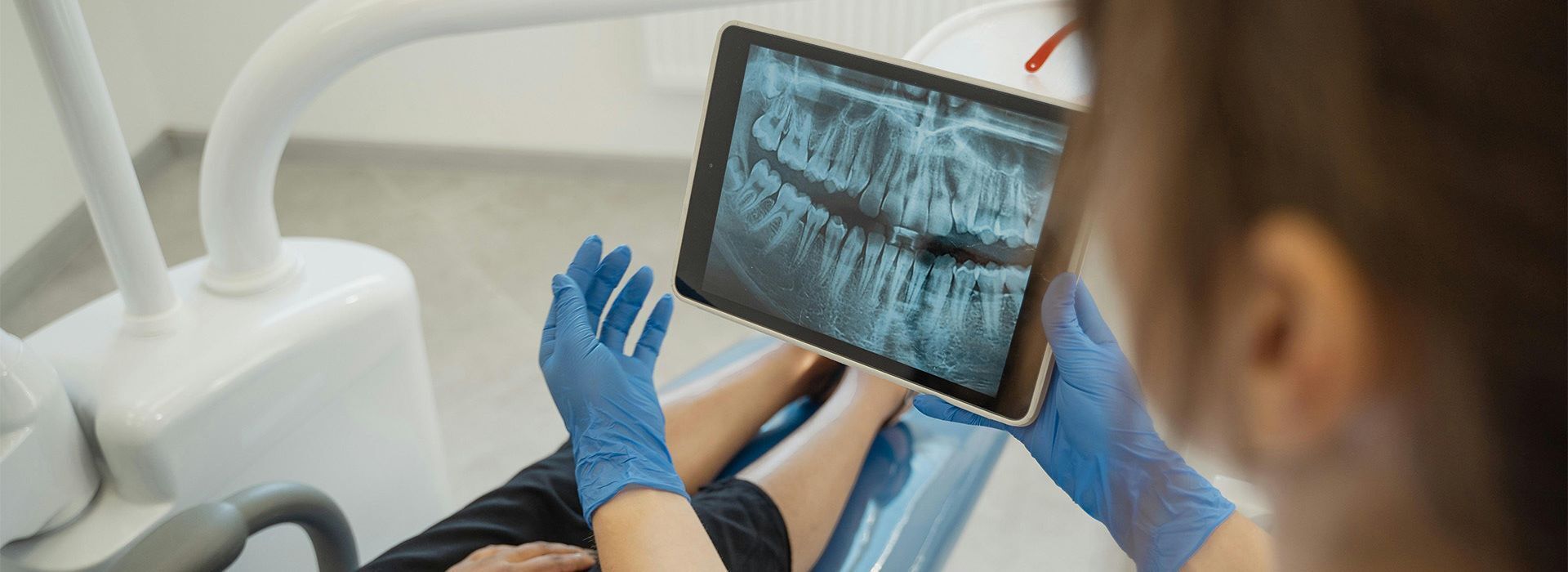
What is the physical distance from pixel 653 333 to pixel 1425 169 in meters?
0.93

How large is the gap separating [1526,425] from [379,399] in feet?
3.80

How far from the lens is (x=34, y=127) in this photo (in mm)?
2154

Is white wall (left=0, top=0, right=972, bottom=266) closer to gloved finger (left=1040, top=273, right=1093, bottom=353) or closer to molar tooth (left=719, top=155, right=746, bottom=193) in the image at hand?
molar tooth (left=719, top=155, right=746, bottom=193)

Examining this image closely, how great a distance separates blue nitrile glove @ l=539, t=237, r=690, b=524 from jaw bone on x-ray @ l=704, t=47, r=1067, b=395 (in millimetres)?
149

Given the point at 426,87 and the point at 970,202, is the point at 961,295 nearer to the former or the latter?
the point at 970,202

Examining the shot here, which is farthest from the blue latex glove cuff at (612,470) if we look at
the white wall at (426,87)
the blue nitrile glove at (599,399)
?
the white wall at (426,87)

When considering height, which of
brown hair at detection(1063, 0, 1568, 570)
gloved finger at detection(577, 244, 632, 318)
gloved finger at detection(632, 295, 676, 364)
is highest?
brown hair at detection(1063, 0, 1568, 570)

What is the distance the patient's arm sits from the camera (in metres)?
0.93

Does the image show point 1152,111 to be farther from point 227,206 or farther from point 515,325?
point 515,325

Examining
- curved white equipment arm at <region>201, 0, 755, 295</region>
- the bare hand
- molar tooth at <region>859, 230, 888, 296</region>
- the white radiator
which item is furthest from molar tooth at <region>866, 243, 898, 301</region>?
the white radiator

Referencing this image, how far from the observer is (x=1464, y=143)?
0.25 meters

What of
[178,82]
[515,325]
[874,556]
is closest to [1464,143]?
[874,556]

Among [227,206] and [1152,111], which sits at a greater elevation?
[1152,111]

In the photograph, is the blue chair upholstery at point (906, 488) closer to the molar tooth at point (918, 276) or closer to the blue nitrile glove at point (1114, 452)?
the blue nitrile glove at point (1114, 452)
